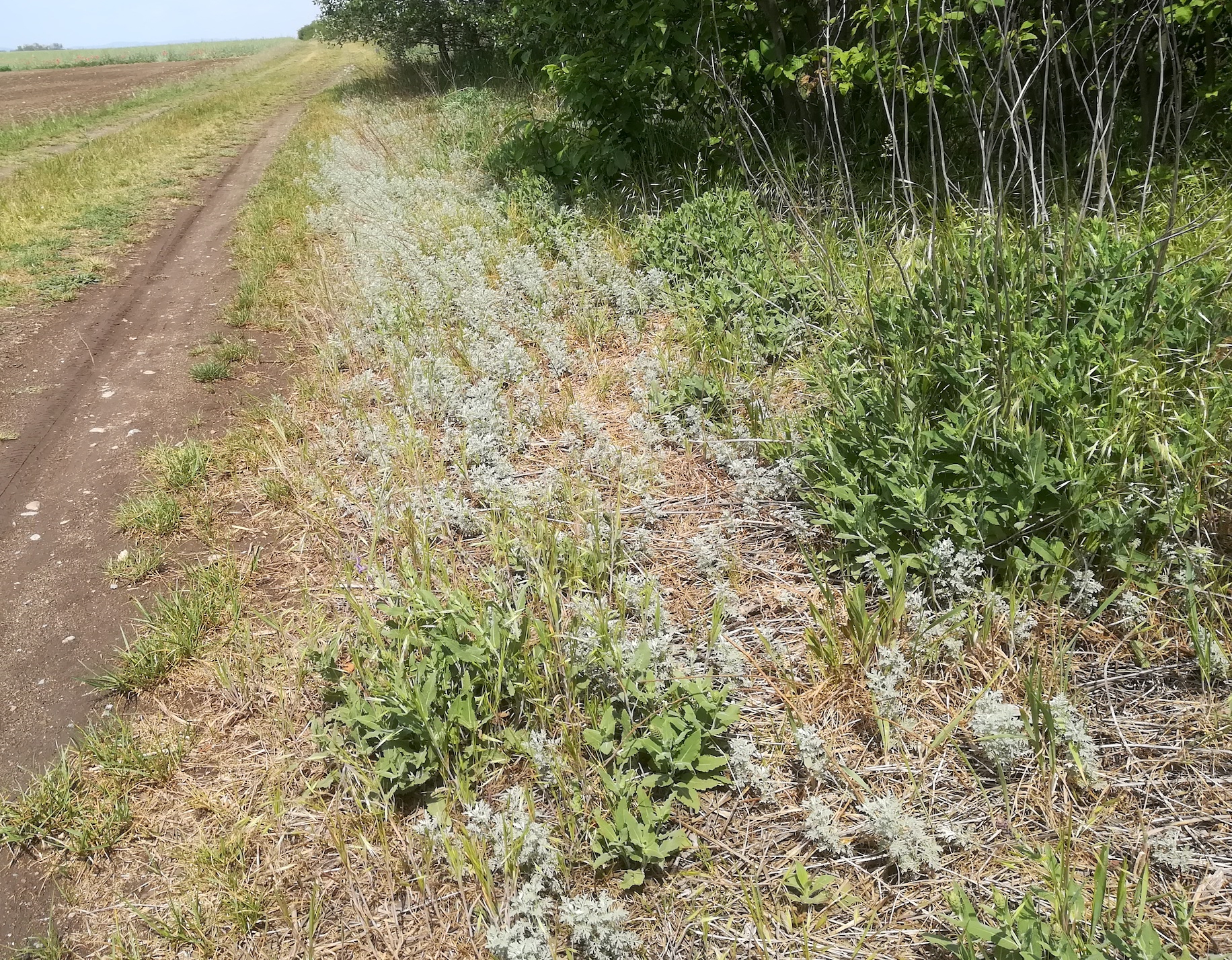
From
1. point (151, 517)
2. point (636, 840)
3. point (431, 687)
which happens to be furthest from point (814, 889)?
point (151, 517)

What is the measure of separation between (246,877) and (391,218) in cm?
725

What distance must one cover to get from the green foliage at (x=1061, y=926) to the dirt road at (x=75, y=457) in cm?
254

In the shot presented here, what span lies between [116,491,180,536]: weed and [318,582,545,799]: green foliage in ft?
5.25

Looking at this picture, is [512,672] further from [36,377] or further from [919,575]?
[36,377]

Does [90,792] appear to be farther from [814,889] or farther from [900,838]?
[900,838]

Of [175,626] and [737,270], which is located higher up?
[737,270]

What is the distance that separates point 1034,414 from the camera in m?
2.98

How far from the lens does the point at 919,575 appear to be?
285 cm

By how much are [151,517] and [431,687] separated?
2.36 m

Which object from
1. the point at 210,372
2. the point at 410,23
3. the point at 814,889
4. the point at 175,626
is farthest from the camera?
the point at 410,23

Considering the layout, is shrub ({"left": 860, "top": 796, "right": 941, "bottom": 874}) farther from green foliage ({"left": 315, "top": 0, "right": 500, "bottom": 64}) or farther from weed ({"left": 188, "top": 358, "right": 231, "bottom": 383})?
green foliage ({"left": 315, "top": 0, "right": 500, "bottom": 64})

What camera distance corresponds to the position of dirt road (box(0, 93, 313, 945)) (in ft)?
9.57

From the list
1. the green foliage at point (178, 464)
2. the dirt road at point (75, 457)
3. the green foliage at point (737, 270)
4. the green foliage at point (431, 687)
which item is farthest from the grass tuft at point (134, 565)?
the green foliage at point (737, 270)

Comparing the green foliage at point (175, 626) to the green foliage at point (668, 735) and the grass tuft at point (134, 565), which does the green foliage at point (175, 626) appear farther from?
the green foliage at point (668, 735)
